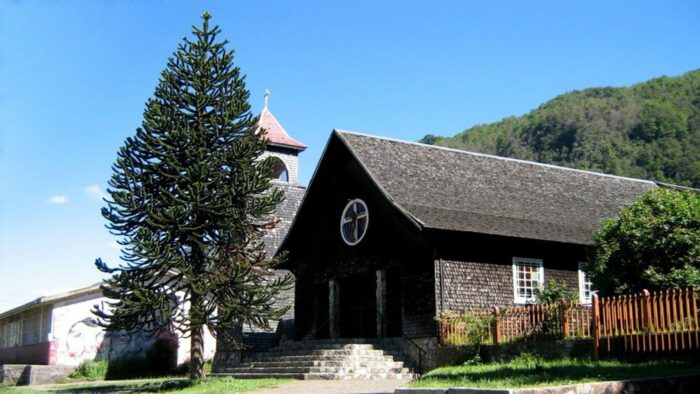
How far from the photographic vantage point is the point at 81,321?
118 feet

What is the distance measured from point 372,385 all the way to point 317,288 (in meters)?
11.9

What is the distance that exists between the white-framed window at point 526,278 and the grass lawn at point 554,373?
8.35 metres

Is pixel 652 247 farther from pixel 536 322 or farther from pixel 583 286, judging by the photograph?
pixel 583 286

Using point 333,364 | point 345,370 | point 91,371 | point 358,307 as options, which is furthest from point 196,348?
point 91,371

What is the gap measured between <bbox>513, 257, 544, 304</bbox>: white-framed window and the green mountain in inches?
1709

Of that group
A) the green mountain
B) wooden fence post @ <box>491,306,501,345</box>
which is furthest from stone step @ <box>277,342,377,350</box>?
the green mountain

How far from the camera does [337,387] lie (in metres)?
19.8

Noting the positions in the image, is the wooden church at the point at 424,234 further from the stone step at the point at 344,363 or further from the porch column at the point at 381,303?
the stone step at the point at 344,363

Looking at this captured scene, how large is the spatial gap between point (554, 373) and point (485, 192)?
14.1 m

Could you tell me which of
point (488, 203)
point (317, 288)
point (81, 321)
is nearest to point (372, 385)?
point (488, 203)

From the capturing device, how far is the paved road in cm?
1861

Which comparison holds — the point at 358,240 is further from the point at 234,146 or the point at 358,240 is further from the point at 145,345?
the point at 145,345

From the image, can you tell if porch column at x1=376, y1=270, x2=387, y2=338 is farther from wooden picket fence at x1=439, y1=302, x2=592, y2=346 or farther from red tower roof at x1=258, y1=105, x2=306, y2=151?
red tower roof at x1=258, y1=105, x2=306, y2=151

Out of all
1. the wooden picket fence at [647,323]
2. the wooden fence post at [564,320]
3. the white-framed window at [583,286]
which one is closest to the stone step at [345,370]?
the wooden fence post at [564,320]
